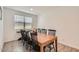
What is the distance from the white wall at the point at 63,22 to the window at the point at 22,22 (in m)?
0.20

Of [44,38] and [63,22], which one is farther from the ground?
[63,22]

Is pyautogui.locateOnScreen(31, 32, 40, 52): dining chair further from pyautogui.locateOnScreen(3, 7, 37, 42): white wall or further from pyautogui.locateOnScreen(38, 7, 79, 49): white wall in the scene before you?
pyautogui.locateOnScreen(3, 7, 37, 42): white wall

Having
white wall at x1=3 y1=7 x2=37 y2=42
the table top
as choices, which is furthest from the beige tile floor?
the table top

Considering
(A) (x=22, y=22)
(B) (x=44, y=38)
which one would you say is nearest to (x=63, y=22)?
(B) (x=44, y=38)

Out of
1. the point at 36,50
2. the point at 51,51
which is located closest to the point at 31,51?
the point at 36,50

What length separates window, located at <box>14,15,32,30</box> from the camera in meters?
1.39

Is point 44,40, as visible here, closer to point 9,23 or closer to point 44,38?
point 44,38

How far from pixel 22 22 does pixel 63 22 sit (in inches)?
31.1

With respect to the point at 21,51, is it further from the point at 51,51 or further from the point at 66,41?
the point at 66,41

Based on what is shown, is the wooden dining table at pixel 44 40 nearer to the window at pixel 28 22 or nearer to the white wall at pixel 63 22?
the white wall at pixel 63 22

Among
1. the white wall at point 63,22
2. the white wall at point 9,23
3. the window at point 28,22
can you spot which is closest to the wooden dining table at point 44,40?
the white wall at point 63,22

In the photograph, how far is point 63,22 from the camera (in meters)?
1.53

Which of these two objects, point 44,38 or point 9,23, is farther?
point 44,38

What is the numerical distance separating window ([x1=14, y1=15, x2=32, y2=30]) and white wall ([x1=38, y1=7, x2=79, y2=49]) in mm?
198
